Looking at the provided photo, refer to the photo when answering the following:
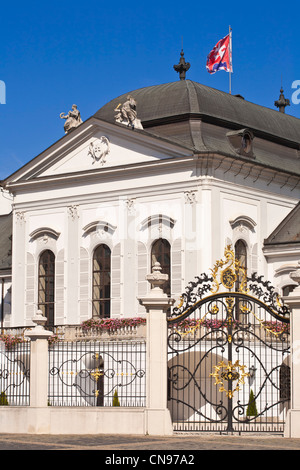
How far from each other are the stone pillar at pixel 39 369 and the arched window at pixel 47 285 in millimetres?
20075

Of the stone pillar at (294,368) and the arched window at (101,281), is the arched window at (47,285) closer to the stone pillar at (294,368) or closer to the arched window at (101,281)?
the arched window at (101,281)

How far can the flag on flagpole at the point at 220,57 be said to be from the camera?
46562 millimetres

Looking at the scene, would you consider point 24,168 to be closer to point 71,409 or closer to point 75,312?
point 75,312

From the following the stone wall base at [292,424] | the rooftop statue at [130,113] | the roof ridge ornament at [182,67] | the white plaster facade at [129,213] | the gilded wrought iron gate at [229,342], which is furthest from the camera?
the roof ridge ornament at [182,67]

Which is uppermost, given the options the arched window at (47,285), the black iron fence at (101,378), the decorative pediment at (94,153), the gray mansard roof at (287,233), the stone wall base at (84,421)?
the decorative pediment at (94,153)

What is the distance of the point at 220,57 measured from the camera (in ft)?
153

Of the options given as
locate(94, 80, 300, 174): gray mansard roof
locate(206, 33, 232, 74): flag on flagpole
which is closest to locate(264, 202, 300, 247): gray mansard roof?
locate(94, 80, 300, 174): gray mansard roof

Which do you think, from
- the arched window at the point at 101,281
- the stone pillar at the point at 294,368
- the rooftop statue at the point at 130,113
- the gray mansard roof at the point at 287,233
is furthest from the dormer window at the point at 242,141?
the stone pillar at the point at 294,368

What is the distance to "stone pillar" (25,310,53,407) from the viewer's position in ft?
81.7

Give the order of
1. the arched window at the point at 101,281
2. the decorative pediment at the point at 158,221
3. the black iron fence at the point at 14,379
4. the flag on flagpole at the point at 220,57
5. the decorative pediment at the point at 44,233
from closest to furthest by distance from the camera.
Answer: the black iron fence at the point at 14,379 < the decorative pediment at the point at 158,221 < the arched window at the point at 101,281 < the decorative pediment at the point at 44,233 < the flag on flagpole at the point at 220,57

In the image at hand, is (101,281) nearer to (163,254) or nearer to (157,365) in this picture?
(163,254)

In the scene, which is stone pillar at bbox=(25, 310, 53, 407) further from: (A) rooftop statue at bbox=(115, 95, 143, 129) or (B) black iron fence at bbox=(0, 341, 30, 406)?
(A) rooftop statue at bbox=(115, 95, 143, 129)

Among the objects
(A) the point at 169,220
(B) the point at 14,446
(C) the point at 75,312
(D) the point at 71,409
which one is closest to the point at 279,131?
(A) the point at 169,220

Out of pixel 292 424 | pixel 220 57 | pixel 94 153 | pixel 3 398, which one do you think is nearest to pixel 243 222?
pixel 94 153
